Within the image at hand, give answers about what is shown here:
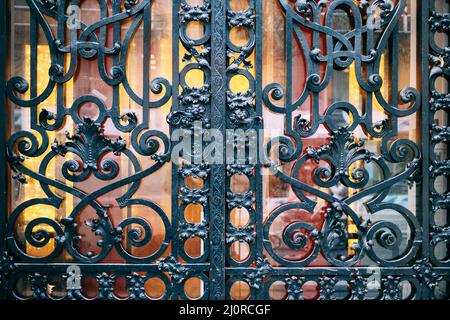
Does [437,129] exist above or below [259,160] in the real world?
above

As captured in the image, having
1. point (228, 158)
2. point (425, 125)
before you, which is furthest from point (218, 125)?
point (425, 125)

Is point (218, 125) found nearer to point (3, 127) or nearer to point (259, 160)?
point (259, 160)

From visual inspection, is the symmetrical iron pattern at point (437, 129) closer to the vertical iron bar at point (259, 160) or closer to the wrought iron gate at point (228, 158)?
the wrought iron gate at point (228, 158)

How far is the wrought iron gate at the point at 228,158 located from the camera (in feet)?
9.57

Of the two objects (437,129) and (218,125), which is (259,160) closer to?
(218,125)

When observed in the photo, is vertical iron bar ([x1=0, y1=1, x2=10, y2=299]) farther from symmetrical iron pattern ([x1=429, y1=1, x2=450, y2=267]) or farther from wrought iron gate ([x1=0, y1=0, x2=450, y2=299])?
symmetrical iron pattern ([x1=429, y1=1, x2=450, y2=267])

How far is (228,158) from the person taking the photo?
292cm

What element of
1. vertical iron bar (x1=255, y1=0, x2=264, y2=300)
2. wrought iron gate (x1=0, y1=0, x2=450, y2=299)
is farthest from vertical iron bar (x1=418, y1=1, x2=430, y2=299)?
vertical iron bar (x1=255, y1=0, x2=264, y2=300)

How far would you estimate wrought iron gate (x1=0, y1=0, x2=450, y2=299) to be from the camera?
2916 millimetres

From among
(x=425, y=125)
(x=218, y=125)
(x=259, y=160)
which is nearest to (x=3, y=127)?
(x=218, y=125)

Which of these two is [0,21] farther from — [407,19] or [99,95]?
Result: [407,19]

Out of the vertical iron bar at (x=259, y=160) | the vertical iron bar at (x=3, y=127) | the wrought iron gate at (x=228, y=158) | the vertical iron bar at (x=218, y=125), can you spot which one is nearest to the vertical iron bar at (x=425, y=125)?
the wrought iron gate at (x=228, y=158)
